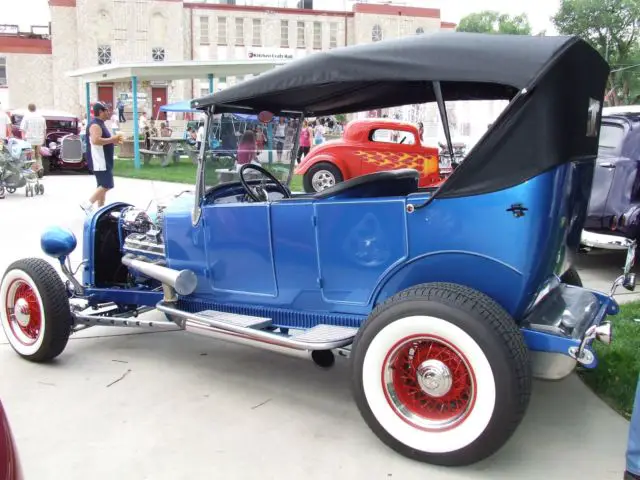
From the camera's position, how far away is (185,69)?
19234 millimetres

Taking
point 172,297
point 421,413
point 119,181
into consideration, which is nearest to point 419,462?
point 421,413

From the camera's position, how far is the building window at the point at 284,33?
48.1 meters

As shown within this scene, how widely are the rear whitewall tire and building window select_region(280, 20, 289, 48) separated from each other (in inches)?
1904

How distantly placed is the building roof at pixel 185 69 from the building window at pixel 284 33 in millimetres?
29267

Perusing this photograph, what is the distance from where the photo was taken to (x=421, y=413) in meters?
2.79

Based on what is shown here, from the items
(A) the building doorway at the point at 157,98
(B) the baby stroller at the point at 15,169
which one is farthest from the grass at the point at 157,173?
(A) the building doorway at the point at 157,98

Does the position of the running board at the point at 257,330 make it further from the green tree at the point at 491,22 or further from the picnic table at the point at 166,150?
the green tree at the point at 491,22

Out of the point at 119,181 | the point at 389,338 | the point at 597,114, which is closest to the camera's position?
the point at 389,338

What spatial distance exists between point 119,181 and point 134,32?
32694 mm

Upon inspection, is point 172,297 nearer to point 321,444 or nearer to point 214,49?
point 321,444

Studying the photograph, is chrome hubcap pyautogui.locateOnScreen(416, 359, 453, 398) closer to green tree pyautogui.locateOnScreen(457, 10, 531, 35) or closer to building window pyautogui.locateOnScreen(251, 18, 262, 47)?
building window pyautogui.locateOnScreen(251, 18, 262, 47)

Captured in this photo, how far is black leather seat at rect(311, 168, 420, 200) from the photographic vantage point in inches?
131

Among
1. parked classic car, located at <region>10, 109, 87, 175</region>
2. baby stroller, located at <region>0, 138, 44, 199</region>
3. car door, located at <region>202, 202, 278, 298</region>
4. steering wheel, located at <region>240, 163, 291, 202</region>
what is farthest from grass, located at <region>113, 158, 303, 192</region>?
car door, located at <region>202, 202, 278, 298</region>

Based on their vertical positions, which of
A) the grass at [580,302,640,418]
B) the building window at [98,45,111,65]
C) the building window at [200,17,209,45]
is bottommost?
the grass at [580,302,640,418]
